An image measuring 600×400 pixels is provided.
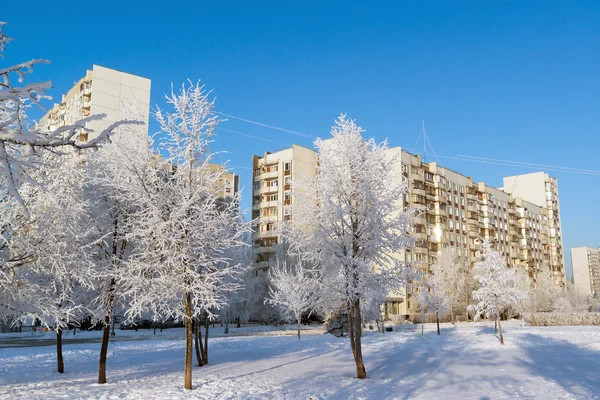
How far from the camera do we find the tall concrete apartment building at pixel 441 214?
295 feet

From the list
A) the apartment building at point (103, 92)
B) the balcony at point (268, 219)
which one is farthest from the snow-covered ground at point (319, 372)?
the balcony at point (268, 219)

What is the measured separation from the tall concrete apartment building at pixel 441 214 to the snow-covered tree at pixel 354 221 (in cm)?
5081

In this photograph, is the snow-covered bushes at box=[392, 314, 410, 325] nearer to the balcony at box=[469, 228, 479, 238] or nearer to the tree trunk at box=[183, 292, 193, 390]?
the balcony at box=[469, 228, 479, 238]

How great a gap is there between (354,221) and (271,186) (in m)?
74.7

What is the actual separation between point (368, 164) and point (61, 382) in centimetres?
1373

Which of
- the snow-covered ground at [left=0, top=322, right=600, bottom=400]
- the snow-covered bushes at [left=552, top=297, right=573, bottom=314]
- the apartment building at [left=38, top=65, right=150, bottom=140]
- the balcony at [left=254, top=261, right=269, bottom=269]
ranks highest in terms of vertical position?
the apartment building at [left=38, top=65, right=150, bottom=140]

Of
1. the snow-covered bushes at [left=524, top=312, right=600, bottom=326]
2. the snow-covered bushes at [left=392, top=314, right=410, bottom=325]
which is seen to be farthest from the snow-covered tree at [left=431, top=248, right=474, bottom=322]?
the snow-covered bushes at [left=524, top=312, right=600, bottom=326]

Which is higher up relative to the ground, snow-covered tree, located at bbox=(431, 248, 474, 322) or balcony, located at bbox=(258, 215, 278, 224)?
balcony, located at bbox=(258, 215, 278, 224)

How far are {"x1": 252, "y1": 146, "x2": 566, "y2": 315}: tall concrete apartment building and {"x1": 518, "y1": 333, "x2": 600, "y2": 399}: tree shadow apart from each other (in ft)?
122

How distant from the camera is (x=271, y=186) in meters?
95.1

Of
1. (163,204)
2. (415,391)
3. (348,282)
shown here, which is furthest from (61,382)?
(415,391)

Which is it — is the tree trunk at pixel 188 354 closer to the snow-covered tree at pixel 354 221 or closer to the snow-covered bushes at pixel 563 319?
the snow-covered tree at pixel 354 221

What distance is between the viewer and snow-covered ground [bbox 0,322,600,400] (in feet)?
52.2

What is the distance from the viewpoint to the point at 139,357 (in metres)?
27.2
